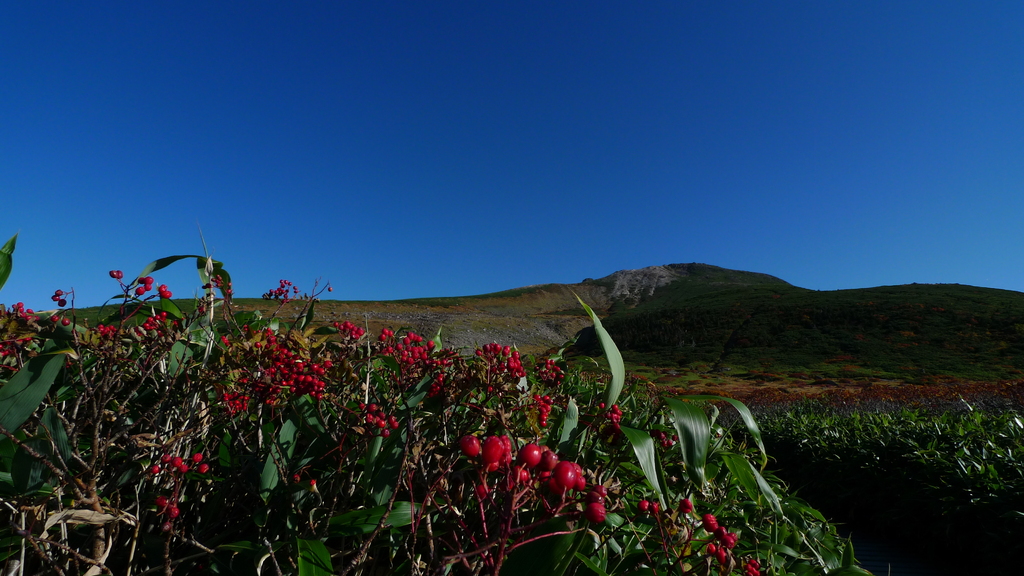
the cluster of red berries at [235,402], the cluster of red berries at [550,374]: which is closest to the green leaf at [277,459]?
the cluster of red berries at [235,402]

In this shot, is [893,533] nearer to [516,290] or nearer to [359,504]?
[359,504]

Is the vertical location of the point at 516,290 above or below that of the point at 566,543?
above

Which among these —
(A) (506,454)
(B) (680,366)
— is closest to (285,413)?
(A) (506,454)

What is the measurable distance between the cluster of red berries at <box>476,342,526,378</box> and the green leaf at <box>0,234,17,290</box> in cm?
134

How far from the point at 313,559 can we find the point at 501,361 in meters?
0.72

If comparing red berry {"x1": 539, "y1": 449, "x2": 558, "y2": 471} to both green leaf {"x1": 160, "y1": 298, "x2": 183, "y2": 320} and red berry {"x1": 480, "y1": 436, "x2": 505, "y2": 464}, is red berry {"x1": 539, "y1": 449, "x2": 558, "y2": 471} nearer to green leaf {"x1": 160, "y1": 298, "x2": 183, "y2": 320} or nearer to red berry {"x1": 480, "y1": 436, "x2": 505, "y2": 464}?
red berry {"x1": 480, "y1": 436, "x2": 505, "y2": 464}

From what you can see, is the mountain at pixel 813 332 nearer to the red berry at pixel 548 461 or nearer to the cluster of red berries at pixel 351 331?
the cluster of red berries at pixel 351 331

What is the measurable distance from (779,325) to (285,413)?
45.9m

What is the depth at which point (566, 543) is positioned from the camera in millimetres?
652

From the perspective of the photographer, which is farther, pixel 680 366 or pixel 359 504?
pixel 680 366

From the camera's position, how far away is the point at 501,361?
4.67 ft

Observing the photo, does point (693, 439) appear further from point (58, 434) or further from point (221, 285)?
point (221, 285)

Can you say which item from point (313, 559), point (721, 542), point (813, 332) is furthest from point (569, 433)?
point (813, 332)

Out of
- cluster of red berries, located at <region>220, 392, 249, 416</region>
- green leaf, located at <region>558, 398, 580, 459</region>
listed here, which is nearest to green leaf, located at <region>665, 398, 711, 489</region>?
green leaf, located at <region>558, 398, 580, 459</region>
